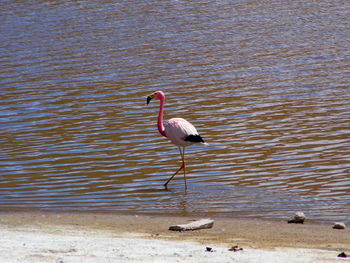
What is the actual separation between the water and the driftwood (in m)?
0.95

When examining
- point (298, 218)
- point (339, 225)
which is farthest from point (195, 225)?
point (339, 225)

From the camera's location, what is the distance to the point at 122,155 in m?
13.6

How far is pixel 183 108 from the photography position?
661 inches

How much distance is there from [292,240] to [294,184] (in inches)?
109

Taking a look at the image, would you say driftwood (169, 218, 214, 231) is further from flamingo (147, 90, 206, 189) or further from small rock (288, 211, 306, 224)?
flamingo (147, 90, 206, 189)

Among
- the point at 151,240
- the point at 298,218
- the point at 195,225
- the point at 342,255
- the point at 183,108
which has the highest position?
the point at 342,255

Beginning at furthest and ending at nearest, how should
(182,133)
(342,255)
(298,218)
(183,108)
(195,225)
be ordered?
(183,108) < (182,133) < (298,218) < (195,225) < (342,255)

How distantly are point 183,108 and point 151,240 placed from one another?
28.1ft

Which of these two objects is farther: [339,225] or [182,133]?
[182,133]

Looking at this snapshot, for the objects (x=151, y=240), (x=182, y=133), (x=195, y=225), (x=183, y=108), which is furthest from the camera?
(x=183, y=108)

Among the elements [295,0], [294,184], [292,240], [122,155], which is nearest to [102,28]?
[295,0]

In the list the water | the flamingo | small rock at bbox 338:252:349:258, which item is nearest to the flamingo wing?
the flamingo

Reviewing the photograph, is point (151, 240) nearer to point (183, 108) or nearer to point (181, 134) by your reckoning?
point (181, 134)

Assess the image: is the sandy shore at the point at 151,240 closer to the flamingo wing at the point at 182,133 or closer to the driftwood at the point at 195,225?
the driftwood at the point at 195,225
